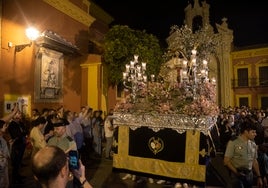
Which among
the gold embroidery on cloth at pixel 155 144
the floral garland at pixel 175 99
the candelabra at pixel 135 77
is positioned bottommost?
the gold embroidery on cloth at pixel 155 144

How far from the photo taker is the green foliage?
16.4 m

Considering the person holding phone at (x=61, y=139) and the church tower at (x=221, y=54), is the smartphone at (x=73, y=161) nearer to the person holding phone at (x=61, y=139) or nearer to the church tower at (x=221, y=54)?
the person holding phone at (x=61, y=139)

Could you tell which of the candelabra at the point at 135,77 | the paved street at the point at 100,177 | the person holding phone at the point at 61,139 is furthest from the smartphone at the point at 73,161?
the candelabra at the point at 135,77

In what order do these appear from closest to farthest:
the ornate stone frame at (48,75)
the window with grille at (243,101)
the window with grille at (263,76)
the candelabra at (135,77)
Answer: the candelabra at (135,77) → the ornate stone frame at (48,75) → the window with grille at (263,76) → the window with grille at (243,101)

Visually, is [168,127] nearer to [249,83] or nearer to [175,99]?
[175,99]

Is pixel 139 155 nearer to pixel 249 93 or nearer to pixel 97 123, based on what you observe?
pixel 97 123

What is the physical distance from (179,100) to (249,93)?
2923cm

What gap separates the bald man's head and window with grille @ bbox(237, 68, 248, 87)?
3443 centimetres

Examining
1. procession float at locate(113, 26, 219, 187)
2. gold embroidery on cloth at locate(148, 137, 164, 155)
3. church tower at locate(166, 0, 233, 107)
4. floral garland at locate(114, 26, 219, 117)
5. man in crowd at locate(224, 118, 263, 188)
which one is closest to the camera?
man in crowd at locate(224, 118, 263, 188)

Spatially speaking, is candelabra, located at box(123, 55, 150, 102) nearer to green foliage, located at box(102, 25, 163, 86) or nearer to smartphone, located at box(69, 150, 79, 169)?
smartphone, located at box(69, 150, 79, 169)

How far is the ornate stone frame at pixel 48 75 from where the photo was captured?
1287 cm

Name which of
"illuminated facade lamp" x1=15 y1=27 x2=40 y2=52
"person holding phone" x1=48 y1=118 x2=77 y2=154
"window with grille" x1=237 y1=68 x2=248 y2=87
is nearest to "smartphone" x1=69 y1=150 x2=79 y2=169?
"person holding phone" x1=48 y1=118 x2=77 y2=154

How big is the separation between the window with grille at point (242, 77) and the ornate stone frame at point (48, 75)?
2554 cm

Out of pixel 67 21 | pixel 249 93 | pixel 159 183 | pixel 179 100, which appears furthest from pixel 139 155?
pixel 249 93
